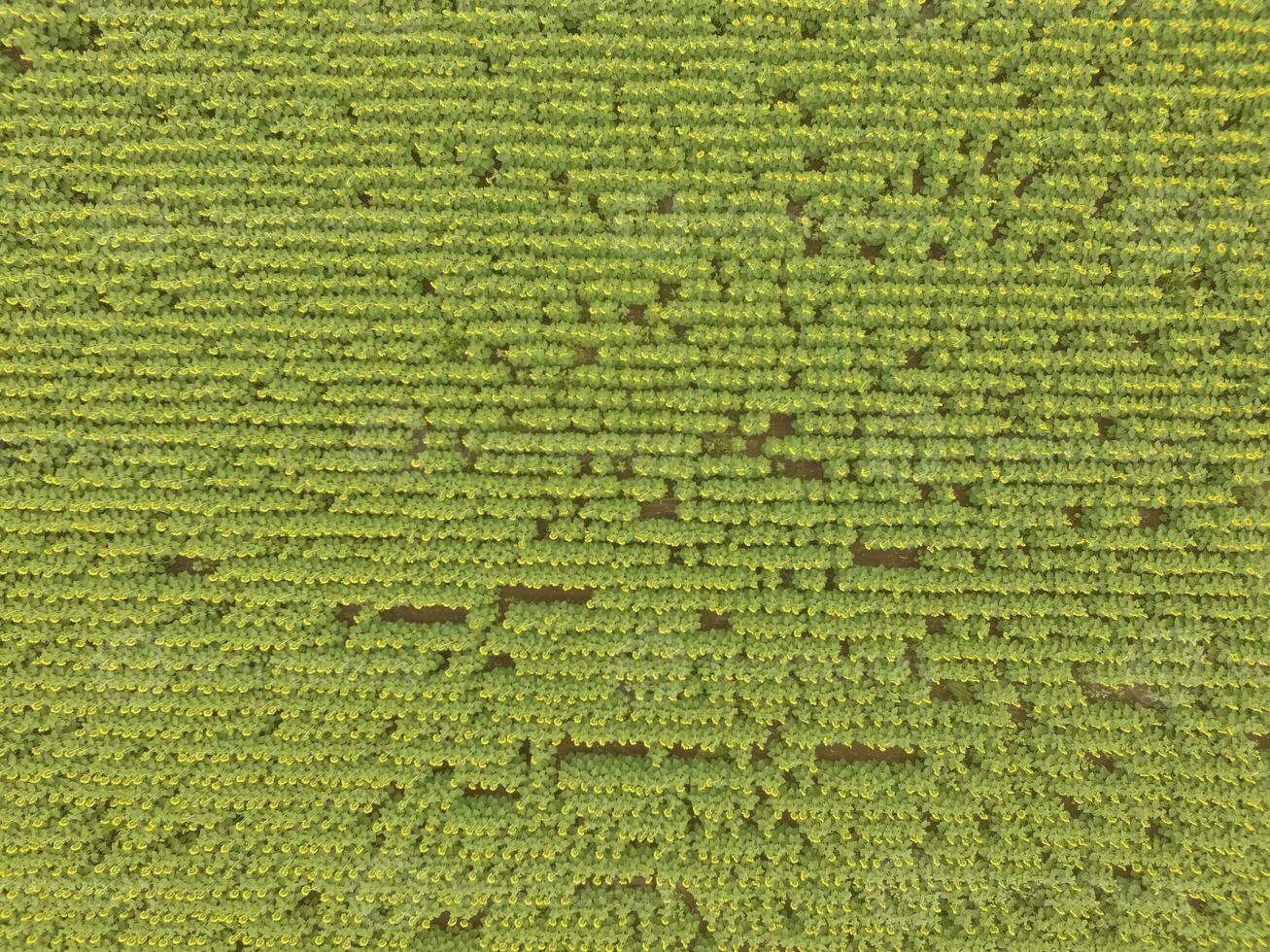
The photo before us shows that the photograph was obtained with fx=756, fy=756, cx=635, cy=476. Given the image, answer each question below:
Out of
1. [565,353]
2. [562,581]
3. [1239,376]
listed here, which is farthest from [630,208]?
[1239,376]

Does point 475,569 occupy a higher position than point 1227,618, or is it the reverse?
point 475,569

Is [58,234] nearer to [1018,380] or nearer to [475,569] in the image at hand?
[475,569]

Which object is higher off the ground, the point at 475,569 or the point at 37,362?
the point at 37,362

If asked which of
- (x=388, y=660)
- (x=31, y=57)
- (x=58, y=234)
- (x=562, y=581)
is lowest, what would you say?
(x=388, y=660)

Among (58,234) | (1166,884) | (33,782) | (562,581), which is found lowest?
(1166,884)

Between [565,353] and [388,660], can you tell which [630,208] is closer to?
[565,353]

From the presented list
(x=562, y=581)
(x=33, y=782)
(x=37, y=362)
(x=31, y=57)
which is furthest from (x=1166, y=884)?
(x=31, y=57)
